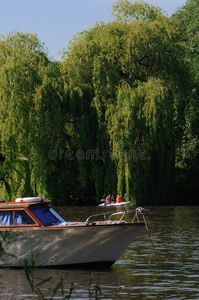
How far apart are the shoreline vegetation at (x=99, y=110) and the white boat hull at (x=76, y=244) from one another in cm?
2310

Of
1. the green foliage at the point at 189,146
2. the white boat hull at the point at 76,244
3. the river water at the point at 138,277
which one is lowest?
the river water at the point at 138,277

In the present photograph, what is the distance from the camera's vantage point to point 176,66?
4216 centimetres

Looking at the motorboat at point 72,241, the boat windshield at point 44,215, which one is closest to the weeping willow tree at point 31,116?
the boat windshield at point 44,215

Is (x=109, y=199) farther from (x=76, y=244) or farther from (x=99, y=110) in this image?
(x=76, y=244)

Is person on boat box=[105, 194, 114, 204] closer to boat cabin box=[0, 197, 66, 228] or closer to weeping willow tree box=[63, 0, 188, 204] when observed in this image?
weeping willow tree box=[63, 0, 188, 204]

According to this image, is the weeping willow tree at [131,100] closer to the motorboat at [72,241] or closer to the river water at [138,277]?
the river water at [138,277]

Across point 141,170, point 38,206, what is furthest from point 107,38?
point 38,206

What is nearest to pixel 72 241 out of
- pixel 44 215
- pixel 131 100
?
pixel 44 215

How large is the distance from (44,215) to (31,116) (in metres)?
23.7

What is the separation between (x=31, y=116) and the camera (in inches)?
1567

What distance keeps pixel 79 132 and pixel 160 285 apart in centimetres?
2873

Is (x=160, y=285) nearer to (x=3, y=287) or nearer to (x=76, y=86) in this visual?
(x=3, y=287)

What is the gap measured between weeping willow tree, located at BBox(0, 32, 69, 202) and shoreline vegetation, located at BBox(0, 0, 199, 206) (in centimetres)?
6

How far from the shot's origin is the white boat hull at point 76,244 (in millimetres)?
15531
